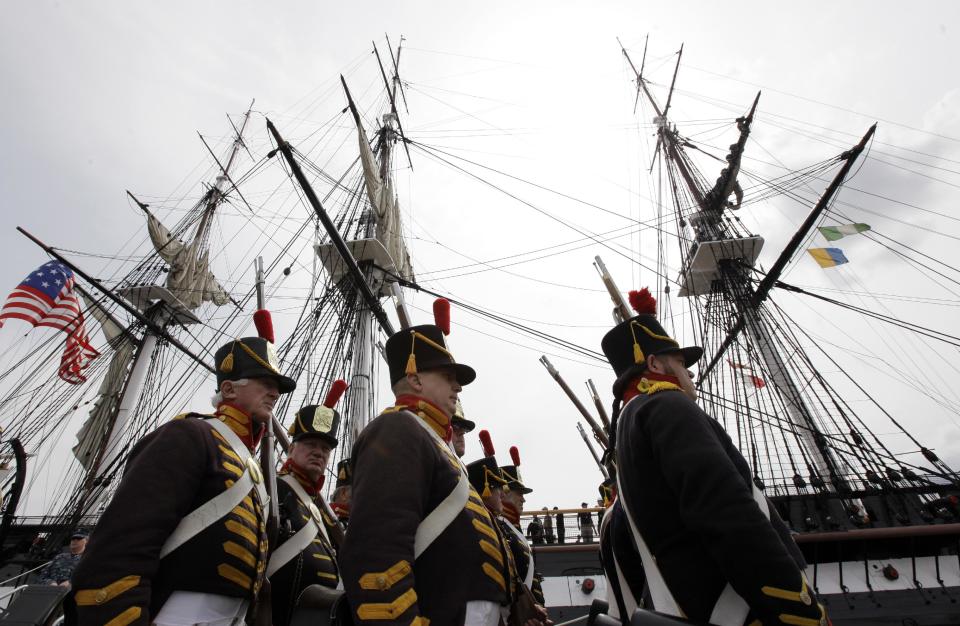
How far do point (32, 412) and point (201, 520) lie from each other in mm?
23755

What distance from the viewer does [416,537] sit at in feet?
6.36

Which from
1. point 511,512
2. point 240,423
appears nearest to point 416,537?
point 240,423

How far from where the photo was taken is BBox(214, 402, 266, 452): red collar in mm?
2578

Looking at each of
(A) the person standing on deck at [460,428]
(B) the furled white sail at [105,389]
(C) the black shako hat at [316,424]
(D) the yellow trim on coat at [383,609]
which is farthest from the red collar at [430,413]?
(B) the furled white sail at [105,389]

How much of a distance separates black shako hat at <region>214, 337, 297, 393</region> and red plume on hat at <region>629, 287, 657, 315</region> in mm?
1965

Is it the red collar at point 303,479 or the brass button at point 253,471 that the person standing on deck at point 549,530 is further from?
the brass button at point 253,471

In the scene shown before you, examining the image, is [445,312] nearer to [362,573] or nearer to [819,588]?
[362,573]

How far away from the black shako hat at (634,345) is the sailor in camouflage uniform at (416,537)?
3.12 ft

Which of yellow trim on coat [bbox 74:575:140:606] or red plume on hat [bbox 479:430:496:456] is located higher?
red plume on hat [bbox 479:430:496:456]

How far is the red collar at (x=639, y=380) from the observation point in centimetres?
243

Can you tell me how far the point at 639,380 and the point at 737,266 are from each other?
1780 cm

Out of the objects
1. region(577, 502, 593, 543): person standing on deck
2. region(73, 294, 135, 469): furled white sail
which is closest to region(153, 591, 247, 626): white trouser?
region(577, 502, 593, 543): person standing on deck

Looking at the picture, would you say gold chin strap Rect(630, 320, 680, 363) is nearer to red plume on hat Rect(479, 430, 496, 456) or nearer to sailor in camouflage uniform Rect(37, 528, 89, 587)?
red plume on hat Rect(479, 430, 496, 456)

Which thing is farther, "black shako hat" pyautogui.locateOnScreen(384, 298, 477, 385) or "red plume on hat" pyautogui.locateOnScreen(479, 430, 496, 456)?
"red plume on hat" pyautogui.locateOnScreen(479, 430, 496, 456)
